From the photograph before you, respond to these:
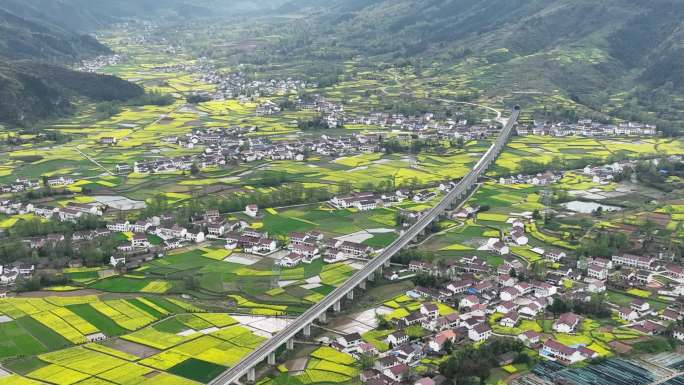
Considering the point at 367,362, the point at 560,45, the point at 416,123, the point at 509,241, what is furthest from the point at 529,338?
the point at 560,45

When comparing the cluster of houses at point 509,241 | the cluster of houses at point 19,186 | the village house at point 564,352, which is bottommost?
the village house at point 564,352

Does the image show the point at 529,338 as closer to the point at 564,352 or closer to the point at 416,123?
the point at 564,352

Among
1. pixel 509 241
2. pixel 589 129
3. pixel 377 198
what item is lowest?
pixel 509 241

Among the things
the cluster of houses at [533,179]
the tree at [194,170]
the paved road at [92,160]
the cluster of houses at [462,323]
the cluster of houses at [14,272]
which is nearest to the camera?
the cluster of houses at [462,323]

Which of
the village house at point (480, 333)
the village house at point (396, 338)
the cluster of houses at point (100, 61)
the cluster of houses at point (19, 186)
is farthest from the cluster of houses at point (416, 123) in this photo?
the cluster of houses at point (100, 61)

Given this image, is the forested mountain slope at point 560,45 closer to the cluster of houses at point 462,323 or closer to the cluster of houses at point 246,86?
the cluster of houses at point 246,86

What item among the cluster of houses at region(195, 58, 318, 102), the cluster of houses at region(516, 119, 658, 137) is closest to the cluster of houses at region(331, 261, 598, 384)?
the cluster of houses at region(516, 119, 658, 137)

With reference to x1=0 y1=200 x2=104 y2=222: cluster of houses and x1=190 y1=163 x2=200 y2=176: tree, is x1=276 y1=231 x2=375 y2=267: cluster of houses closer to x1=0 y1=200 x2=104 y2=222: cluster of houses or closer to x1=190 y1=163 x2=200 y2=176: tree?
x1=0 y1=200 x2=104 y2=222: cluster of houses
